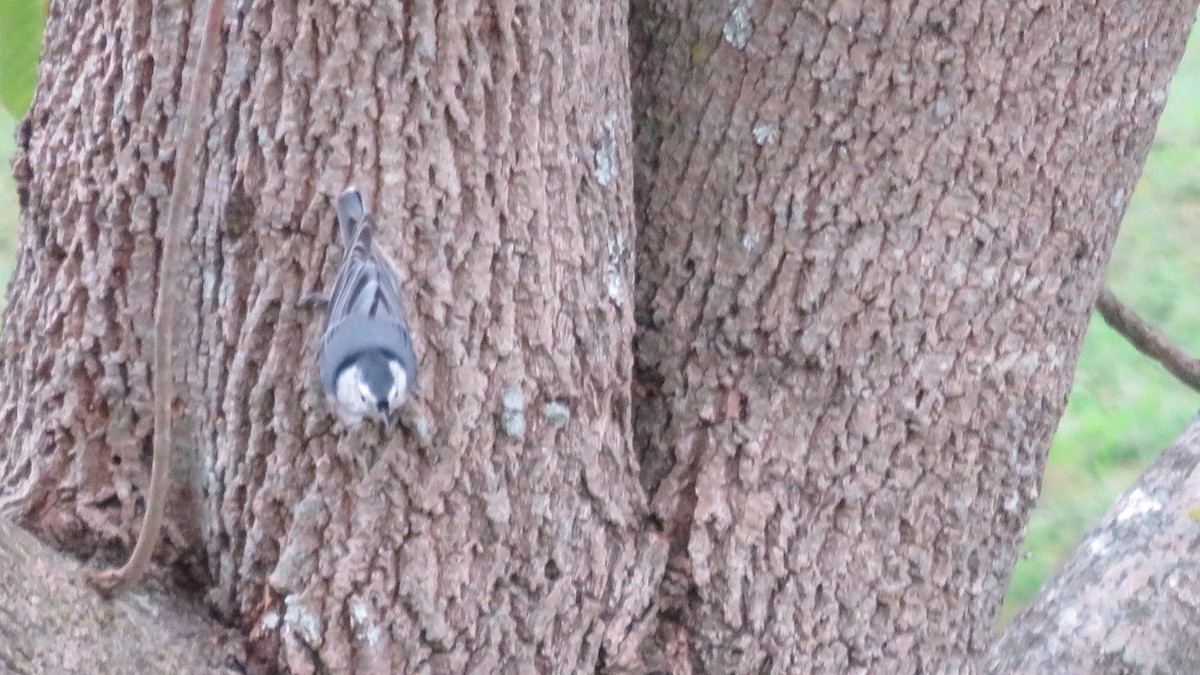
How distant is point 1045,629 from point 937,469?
24 centimetres

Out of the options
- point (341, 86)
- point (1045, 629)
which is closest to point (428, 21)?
point (341, 86)

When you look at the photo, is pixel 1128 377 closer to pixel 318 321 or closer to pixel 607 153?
pixel 607 153

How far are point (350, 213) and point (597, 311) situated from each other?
0.34 m

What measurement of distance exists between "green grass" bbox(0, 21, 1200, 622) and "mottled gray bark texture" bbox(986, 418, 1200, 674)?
6.03 ft

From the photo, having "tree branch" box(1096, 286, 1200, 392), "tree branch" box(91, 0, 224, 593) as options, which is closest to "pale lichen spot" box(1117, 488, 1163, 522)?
"tree branch" box(1096, 286, 1200, 392)

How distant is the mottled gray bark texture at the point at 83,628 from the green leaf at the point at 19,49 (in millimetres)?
660

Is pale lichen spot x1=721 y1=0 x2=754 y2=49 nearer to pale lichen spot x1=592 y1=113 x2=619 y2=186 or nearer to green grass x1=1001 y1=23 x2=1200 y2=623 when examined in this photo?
pale lichen spot x1=592 y1=113 x2=619 y2=186

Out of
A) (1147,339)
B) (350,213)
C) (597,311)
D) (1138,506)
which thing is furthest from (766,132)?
(1147,339)

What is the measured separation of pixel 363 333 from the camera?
4.90 ft

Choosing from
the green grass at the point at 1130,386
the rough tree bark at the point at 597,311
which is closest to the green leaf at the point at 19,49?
the rough tree bark at the point at 597,311

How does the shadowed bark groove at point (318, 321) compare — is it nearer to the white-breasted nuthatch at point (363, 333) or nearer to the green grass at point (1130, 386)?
the white-breasted nuthatch at point (363, 333)

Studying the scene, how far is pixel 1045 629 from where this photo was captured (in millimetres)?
1567

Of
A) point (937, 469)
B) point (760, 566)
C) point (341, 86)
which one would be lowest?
point (760, 566)

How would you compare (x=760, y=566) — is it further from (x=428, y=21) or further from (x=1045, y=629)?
(x=428, y=21)
